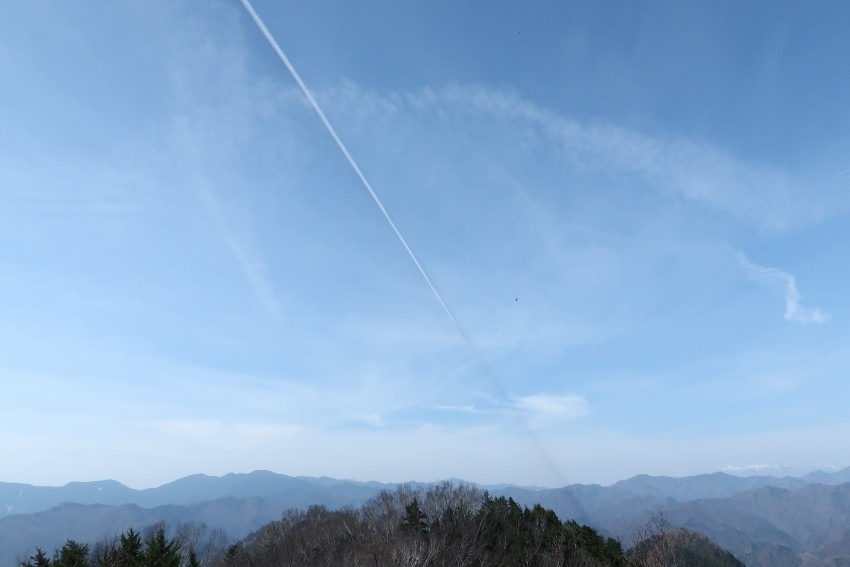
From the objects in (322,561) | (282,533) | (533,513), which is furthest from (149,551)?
(533,513)

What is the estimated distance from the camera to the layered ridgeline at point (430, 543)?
152 feet

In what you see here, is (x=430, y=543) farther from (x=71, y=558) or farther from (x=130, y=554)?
(x=71, y=558)

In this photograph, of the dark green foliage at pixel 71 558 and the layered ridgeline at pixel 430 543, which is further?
the layered ridgeline at pixel 430 543

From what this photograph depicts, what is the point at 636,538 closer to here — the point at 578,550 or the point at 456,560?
the point at 578,550

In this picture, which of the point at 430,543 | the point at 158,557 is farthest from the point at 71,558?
the point at 430,543

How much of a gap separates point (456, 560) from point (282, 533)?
54329 mm

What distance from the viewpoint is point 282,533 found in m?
90.5

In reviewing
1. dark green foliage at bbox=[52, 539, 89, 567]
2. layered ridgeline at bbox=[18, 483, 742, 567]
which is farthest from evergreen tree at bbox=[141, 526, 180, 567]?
dark green foliage at bbox=[52, 539, 89, 567]

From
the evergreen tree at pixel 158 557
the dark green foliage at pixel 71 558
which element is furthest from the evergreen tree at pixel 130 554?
the dark green foliage at pixel 71 558

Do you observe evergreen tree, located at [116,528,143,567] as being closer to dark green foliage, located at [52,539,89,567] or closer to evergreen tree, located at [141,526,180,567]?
evergreen tree, located at [141,526,180,567]

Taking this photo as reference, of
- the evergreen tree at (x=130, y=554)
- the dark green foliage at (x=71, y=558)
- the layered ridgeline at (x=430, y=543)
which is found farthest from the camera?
the evergreen tree at (x=130, y=554)

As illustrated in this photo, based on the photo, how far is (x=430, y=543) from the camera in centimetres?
5303

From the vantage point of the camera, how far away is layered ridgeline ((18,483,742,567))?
46.4 meters

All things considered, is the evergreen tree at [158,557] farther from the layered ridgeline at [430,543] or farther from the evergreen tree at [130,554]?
the evergreen tree at [130,554]
